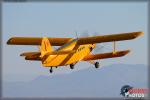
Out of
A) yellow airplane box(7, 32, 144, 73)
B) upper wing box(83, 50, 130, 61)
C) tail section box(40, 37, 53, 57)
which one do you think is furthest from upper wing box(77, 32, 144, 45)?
tail section box(40, 37, 53, 57)

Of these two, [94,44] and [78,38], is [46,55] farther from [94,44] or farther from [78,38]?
[94,44]

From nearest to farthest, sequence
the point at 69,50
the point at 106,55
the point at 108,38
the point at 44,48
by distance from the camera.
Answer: the point at 44,48 < the point at 69,50 < the point at 108,38 < the point at 106,55

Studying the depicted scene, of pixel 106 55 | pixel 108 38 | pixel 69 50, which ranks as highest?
pixel 108 38

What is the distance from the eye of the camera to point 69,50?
20547 millimetres

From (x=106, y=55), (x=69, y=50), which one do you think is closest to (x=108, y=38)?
(x=106, y=55)

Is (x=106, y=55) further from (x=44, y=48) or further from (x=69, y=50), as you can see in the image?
(x=44, y=48)

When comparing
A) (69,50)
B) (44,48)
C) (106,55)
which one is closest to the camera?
(44,48)

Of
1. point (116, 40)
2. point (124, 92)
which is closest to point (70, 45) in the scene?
point (116, 40)

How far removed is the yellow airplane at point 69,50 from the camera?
18500 mm

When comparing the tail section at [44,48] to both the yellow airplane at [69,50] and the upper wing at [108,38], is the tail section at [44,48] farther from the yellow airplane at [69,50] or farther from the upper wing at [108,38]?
the upper wing at [108,38]

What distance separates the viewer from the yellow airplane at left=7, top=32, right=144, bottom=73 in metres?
18.5

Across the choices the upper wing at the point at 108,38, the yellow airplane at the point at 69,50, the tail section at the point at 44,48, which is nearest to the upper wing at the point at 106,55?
the yellow airplane at the point at 69,50

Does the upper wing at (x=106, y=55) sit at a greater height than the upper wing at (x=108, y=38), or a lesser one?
lesser

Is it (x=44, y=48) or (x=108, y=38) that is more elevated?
(x=108, y=38)
